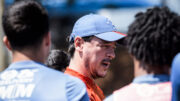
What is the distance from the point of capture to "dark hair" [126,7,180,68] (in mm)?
2896

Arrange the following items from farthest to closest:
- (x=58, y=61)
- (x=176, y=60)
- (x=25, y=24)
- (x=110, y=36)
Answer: (x=58, y=61) < (x=110, y=36) < (x=25, y=24) < (x=176, y=60)

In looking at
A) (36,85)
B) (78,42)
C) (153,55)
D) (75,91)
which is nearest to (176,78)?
(153,55)

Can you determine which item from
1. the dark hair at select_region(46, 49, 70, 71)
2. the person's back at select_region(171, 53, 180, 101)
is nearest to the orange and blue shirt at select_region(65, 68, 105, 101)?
the dark hair at select_region(46, 49, 70, 71)

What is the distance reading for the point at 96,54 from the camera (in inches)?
160

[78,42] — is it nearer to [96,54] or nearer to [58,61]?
[96,54]

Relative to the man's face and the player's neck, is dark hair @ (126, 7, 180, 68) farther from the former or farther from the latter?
the man's face

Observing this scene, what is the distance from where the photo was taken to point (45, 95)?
2951mm

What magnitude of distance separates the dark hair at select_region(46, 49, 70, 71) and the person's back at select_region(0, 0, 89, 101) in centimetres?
166

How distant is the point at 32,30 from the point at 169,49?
36.2 inches

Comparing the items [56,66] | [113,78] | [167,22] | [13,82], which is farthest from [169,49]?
[113,78]

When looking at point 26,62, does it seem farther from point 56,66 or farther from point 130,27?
point 56,66

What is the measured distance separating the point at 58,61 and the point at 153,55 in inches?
80.2

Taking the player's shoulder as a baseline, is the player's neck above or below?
below

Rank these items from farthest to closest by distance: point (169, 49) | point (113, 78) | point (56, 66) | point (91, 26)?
point (113, 78) → point (56, 66) → point (91, 26) → point (169, 49)
